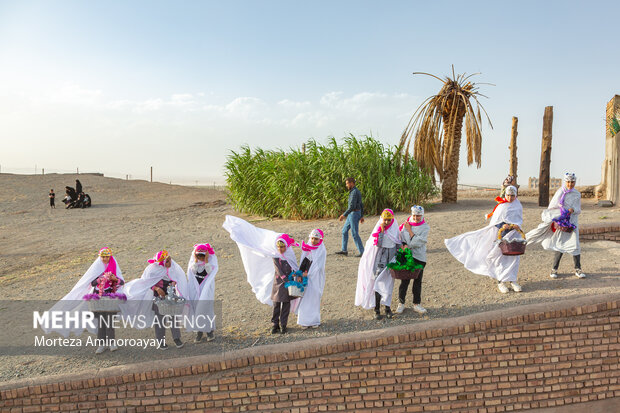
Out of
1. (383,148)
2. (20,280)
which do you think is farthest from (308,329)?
(383,148)

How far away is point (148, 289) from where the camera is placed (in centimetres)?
602

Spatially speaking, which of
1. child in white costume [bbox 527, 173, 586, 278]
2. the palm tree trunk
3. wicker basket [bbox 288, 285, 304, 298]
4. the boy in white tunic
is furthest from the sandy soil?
the boy in white tunic

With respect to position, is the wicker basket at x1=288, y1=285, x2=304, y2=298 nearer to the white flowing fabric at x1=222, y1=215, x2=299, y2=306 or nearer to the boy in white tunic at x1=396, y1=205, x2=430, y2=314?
the white flowing fabric at x1=222, y1=215, x2=299, y2=306

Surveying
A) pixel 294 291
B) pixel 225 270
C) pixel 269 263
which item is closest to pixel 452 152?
pixel 225 270

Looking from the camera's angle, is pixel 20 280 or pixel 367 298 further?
pixel 20 280

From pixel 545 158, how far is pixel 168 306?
13.7 meters

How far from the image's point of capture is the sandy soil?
6.40 m

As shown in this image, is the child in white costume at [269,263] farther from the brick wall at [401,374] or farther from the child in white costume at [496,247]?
the child in white costume at [496,247]

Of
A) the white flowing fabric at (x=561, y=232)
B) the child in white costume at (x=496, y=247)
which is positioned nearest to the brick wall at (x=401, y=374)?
the child in white costume at (x=496, y=247)

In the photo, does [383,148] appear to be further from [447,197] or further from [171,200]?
[171,200]

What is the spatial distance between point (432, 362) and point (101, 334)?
4281mm

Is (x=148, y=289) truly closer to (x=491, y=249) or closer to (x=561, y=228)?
(x=491, y=249)

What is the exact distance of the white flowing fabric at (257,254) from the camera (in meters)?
6.45

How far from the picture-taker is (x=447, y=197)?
16391 millimetres
